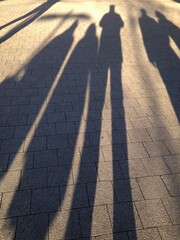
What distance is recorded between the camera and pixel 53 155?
3947 millimetres

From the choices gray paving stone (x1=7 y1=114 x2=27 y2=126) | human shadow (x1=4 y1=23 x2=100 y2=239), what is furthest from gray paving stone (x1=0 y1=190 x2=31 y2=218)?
gray paving stone (x1=7 y1=114 x2=27 y2=126)

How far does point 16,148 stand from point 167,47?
235 inches

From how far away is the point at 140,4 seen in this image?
39.7 ft

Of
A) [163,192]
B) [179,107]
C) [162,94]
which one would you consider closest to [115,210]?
[163,192]

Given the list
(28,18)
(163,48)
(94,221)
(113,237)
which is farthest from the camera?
(28,18)

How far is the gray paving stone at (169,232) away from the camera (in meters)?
2.95

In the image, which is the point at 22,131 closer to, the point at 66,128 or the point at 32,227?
the point at 66,128

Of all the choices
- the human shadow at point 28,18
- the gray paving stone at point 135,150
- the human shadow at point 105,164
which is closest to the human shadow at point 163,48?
the human shadow at point 105,164

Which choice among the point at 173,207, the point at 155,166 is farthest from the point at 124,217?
the point at 155,166

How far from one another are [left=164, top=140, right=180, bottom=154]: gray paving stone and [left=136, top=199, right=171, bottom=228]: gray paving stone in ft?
3.46

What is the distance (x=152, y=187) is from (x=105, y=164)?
2.54 feet

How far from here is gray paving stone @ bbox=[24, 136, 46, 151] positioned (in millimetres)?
4059

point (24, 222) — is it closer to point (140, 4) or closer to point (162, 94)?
point (162, 94)

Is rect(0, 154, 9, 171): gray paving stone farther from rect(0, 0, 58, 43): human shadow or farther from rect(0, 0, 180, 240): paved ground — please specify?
rect(0, 0, 58, 43): human shadow
